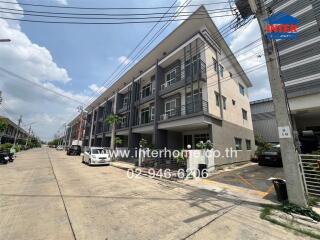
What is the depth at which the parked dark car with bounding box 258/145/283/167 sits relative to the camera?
14.8 m

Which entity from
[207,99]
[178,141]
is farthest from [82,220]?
[178,141]

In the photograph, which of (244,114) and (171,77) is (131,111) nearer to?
(171,77)

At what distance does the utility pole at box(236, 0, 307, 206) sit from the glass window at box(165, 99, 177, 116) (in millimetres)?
10798

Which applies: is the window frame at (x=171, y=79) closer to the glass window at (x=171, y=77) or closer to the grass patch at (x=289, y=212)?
the glass window at (x=171, y=77)

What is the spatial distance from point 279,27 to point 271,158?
12030 millimetres

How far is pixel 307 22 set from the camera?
1347 centimetres

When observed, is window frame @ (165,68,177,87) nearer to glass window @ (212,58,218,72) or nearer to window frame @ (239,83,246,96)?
glass window @ (212,58,218,72)

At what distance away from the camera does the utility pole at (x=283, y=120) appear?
5.64 metres

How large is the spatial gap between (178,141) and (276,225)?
1399 centimetres

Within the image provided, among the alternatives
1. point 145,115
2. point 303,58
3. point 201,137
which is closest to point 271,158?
point 201,137

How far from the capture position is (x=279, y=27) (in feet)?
22.0

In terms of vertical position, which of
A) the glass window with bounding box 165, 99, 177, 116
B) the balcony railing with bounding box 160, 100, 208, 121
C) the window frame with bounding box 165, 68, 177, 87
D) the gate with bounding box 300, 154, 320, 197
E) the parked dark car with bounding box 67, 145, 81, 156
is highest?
the window frame with bounding box 165, 68, 177, 87

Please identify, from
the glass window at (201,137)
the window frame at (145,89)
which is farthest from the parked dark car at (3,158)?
the glass window at (201,137)

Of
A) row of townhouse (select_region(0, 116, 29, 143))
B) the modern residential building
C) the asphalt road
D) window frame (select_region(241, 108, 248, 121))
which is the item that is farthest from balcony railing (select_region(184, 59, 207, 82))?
row of townhouse (select_region(0, 116, 29, 143))
